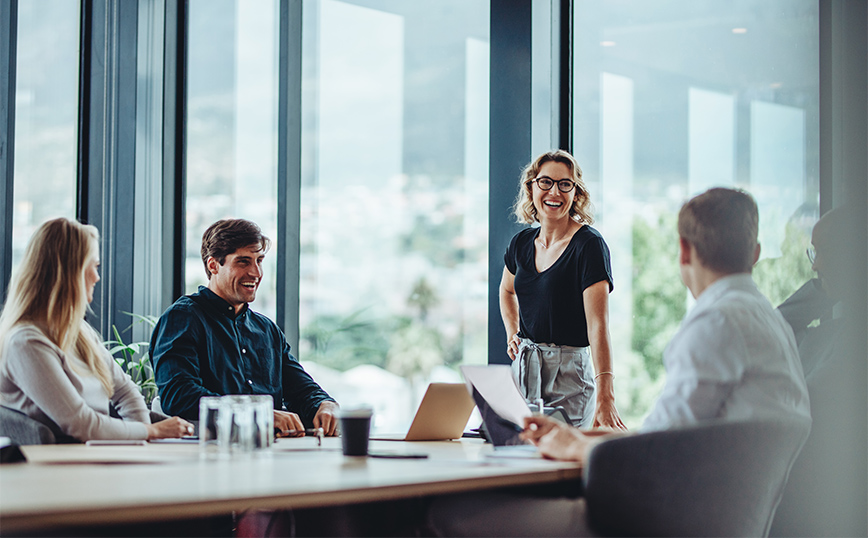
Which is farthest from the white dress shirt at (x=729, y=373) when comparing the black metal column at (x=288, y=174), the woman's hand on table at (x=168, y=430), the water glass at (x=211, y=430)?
the black metal column at (x=288, y=174)

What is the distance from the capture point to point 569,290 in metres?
3.11

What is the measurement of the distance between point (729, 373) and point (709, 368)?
38 millimetres

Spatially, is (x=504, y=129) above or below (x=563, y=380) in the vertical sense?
above

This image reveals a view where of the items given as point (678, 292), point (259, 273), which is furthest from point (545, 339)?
point (259, 273)

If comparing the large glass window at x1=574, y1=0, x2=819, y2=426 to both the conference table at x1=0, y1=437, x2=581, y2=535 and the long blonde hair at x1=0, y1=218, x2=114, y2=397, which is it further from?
the long blonde hair at x1=0, y1=218, x2=114, y2=397

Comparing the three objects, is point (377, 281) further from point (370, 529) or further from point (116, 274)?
point (370, 529)

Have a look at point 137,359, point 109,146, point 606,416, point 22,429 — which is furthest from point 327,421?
point 109,146

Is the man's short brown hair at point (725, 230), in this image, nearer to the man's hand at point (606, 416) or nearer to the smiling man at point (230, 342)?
the man's hand at point (606, 416)

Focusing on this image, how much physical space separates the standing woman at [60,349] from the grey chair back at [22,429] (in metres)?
Answer: 0.03

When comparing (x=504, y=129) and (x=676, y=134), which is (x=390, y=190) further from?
(x=676, y=134)

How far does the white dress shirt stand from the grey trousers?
4.48ft

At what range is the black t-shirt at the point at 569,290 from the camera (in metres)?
3.06

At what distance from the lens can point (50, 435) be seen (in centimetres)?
206

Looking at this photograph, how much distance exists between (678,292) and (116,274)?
10.4 ft
